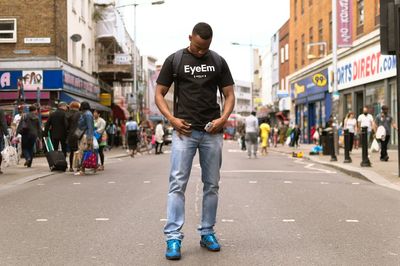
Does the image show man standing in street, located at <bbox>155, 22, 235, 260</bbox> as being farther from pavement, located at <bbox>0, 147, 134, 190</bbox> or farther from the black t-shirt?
pavement, located at <bbox>0, 147, 134, 190</bbox>

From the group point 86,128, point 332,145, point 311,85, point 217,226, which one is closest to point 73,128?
point 86,128

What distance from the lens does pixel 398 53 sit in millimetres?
11758

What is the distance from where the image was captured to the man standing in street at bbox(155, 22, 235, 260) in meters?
4.94

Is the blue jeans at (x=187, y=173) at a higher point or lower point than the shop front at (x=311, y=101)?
lower

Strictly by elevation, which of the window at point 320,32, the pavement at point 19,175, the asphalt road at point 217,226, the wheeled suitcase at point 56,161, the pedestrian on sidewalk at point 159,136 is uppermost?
the window at point 320,32

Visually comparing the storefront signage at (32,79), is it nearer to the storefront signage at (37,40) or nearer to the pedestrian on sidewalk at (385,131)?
the storefront signage at (37,40)

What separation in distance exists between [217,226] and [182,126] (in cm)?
200

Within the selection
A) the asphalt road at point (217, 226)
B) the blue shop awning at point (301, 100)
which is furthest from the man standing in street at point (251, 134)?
the blue shop awning at point (301, 100)

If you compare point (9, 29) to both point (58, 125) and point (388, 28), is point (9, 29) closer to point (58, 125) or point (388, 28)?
point (58, 125)

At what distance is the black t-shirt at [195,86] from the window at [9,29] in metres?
25.5

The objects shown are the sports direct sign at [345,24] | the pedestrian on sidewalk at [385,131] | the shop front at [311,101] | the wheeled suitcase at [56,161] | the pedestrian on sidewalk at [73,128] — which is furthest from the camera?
the shop front at [311,101]

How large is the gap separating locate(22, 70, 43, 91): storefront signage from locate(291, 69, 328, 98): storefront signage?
50.0 ft

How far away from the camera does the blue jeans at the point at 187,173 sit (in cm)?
496

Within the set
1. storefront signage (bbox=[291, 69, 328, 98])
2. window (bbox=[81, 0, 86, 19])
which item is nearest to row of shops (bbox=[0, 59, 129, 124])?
window (bbox=[81, 0, 86, 19])
